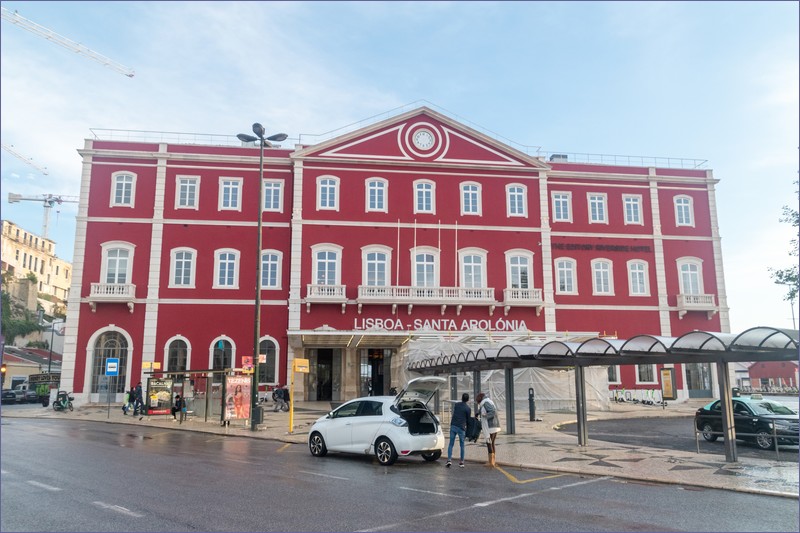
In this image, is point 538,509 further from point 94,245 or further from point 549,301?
point 94,245

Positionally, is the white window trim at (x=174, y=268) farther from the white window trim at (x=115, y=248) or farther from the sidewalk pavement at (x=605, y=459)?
the sidewalk pavement at (x=605, y=459)

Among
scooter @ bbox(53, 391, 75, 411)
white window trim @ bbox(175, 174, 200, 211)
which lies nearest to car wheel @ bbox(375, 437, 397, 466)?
scooter @ bbox(53, 391, 75, 411)

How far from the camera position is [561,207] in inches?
1555

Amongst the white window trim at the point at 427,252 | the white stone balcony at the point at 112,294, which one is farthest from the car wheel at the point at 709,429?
the white stone balcony at the point at 112,294

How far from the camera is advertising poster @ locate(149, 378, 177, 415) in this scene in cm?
2867

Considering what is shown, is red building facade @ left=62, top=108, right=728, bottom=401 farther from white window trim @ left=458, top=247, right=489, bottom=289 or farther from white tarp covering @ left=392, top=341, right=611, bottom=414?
white tarp covering @ left=392, top=341, right=611, bottom=414

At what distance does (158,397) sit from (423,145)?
824 inches

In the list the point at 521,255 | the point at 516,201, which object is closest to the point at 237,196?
the point at 516,201

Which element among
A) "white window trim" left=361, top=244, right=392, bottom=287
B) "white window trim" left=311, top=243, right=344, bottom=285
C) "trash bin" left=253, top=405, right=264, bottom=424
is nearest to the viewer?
"trash bin" left=253, top=405, right=264, bottom=424

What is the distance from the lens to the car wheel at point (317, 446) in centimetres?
1566

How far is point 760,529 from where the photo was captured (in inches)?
322

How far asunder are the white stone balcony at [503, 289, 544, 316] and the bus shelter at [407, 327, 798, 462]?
14107mm

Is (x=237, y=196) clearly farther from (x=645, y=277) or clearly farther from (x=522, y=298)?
(x=645, y=277)

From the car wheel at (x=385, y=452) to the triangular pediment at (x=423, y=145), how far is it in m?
25.4
